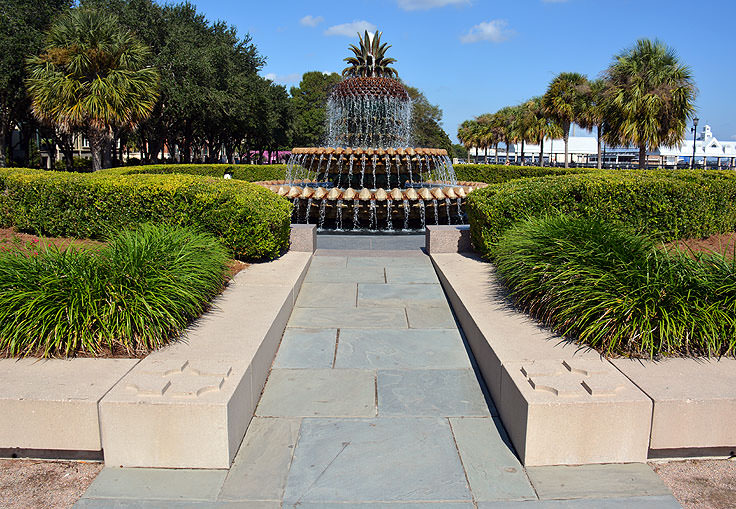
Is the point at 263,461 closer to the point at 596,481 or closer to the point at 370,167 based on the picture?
the point at 596,481

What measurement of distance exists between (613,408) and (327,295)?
14.8 feet

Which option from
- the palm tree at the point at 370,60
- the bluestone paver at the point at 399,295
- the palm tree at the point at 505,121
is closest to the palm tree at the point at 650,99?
the palm tree at the point at 370,60

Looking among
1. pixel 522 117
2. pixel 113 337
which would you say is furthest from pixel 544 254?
pixel 522 117

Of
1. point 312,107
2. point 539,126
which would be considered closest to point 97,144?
point 539,126

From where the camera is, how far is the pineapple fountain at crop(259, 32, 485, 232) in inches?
475

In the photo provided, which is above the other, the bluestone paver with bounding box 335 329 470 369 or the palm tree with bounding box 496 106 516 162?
the palm tree with bounding box 496 106 516 162

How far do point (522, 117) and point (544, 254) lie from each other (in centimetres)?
4279

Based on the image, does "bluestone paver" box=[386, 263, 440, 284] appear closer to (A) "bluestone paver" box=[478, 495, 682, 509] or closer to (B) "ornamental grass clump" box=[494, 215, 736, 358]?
(B) "ornamental grass clump" box=[494, 215, 736, 358]

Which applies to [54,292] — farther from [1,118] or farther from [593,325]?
[1,118]

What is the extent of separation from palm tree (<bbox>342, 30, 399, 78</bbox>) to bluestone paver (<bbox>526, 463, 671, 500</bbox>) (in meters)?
13.1

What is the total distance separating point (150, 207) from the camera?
7.79m

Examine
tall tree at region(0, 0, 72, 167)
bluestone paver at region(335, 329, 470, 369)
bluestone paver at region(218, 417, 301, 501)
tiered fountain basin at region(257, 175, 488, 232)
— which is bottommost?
bluestone paver at region(218, 417, 301, 501)

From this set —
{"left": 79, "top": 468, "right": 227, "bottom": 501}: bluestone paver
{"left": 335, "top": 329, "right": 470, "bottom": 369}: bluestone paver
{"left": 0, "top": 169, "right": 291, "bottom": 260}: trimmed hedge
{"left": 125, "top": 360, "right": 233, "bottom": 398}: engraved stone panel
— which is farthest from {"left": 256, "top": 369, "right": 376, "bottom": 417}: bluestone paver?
{"left": 0, "top": 169, "right": 291, "bottom": 260}: trimmed hedge

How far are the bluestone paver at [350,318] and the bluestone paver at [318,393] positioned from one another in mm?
1254
